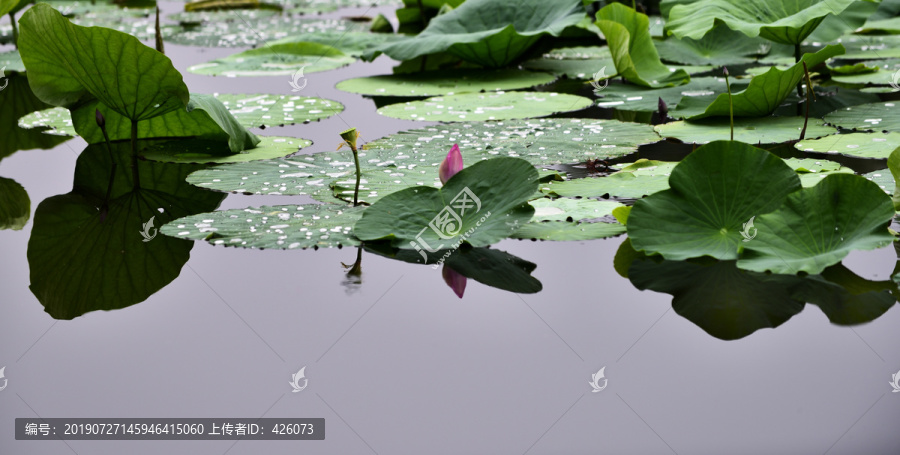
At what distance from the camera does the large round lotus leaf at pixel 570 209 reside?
1810 mm

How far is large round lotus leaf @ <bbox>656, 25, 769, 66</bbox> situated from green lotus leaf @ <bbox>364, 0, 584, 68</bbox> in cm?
54

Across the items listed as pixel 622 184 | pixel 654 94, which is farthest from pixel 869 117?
pixel 622 184

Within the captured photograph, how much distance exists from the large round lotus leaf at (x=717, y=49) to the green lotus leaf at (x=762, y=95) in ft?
3.86

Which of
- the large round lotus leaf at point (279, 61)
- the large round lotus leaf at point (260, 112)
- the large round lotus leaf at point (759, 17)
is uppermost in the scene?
the large round lotus leaf at point (759, 17)

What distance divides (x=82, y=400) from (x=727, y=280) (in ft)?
3.39

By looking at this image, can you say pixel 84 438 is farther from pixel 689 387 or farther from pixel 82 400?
pixel 689 387

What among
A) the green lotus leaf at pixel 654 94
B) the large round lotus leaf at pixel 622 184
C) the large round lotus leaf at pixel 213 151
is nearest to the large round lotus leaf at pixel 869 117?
the green lotus leaf at pixel 654 94

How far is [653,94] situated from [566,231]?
1608mm

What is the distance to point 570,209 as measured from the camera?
186cm

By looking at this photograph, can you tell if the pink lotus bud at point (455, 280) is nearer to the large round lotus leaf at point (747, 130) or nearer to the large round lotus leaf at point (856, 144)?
the large round lotus leaf at point (747, 130)

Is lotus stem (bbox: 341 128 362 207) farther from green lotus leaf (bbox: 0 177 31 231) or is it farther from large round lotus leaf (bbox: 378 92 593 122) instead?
large round lotus leaf (bbox: 378 92 593 122)

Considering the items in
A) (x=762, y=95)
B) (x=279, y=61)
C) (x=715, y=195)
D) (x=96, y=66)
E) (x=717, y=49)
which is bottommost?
(x=279, y=61)

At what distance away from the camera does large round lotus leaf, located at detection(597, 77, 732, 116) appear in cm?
302

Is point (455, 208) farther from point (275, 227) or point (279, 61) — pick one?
point (279, 61)
